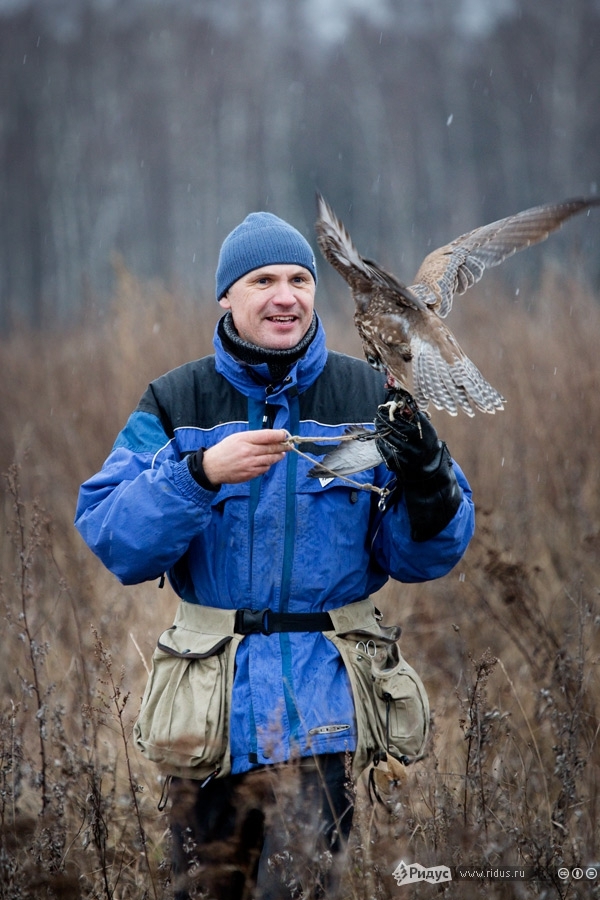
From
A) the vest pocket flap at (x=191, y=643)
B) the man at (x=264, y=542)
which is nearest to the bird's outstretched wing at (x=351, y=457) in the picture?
the man at (x=264, y=542)

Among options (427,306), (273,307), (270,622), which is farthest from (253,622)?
(427,306)

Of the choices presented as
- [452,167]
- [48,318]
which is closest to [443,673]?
[48,318]

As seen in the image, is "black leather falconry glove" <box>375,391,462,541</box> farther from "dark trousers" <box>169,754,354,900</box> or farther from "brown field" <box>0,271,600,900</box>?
"dark trousers" <box>169,754,354,900</box>

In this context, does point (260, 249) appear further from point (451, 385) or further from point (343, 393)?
point (451, 385)

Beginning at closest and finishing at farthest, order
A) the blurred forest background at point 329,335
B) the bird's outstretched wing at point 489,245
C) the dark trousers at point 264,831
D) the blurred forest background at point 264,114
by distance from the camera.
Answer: the dark trousers at point 264,831
the blurred forest background at point 329,335
the bird's outstretched wing at point 489,245
the blurred forest background at point 264,114

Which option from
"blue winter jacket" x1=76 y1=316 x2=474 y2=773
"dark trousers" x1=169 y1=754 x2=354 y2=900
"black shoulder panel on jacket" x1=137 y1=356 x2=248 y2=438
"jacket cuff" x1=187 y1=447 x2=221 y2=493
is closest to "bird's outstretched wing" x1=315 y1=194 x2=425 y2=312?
"blue winter jacket" x1=76 y1=316 x2=474 y2=773

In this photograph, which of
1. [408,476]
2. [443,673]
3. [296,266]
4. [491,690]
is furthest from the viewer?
[443,673]

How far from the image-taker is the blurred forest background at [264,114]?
1055 inches

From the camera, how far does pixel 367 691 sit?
2650mm

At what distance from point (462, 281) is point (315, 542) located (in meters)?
1.33

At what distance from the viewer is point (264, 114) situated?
27359 millimetres

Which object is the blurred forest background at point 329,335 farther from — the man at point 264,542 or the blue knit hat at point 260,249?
the blue knit hat at point 260,249

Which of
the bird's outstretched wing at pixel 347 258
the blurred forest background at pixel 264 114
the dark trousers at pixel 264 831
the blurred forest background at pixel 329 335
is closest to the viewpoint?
the dark trousers at pixel 264 831

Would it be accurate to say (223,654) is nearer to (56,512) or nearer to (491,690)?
(491,690)
